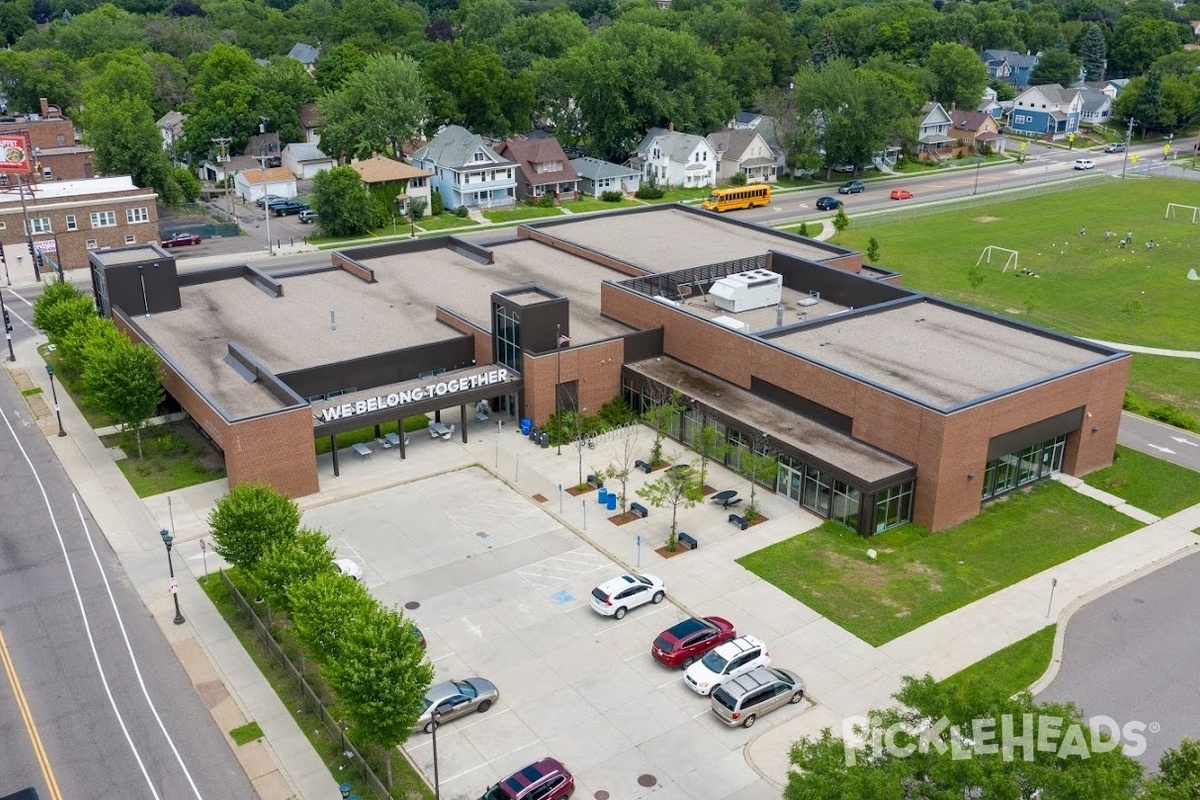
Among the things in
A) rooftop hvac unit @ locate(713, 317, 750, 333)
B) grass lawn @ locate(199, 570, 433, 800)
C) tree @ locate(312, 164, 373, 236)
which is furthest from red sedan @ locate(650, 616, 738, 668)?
tree @ locate(312, 164, 373, 236)

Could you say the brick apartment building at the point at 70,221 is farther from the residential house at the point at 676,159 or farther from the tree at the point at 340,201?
the residential house at the point at 676,159

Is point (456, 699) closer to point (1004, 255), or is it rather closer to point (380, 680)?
point (380, 680)

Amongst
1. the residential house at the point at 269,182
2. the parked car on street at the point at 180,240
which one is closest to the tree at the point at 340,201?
the parked car on street at the point at 180,240

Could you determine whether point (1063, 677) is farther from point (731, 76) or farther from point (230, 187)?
point (731, 76)

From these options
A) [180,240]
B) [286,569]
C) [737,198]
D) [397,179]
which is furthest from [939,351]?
[180,240]

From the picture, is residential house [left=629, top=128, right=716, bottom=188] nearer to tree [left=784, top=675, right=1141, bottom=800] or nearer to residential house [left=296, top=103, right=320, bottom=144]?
residential house [left=296, top=103, right=320, bottom=144]

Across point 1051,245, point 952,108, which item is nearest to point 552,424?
point 1051,245
